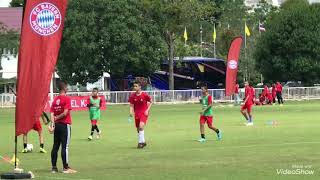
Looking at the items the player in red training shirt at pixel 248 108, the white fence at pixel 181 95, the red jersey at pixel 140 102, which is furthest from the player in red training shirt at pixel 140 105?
the white fence at pixel 181 95

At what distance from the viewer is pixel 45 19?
14078mm

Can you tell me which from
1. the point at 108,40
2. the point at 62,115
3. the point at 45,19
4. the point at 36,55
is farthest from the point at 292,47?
the point at 36,55

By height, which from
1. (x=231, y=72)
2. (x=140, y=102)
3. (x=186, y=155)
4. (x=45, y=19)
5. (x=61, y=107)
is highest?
(x=231, y=72)

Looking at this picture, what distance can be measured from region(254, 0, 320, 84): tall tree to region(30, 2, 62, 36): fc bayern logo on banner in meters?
55.4

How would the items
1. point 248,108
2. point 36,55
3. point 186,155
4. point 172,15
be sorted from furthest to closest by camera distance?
1. point 172,15
2. point 248,108
3. point 186,155
4. point 36,55

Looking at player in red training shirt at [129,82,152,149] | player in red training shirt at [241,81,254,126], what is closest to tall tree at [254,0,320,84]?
player in red training shirt at [241,81,254,126]

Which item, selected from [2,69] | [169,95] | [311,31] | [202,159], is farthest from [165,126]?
[2,69]

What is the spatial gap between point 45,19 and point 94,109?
11993mm

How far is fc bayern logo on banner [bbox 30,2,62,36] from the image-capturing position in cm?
1393

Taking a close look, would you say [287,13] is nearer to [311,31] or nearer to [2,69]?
[311,31]

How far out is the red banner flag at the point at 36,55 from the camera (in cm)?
1392

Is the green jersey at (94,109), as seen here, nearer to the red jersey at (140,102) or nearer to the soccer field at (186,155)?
the soccer field at (186,155)

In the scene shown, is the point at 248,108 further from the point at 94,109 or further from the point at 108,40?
the point at 108,40

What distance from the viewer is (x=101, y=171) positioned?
49.9 ft
